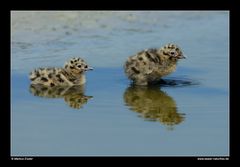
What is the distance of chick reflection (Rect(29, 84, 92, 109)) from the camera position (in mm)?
10680

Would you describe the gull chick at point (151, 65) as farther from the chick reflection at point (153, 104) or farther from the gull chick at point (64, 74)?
the gull chick at point (64, 74)

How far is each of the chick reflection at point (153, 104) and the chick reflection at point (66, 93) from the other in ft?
1.86

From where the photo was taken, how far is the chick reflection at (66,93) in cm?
1068

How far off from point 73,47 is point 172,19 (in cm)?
310

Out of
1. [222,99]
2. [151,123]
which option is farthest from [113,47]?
[151,123]

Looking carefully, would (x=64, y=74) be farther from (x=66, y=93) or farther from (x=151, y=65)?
(x=151, y=65)

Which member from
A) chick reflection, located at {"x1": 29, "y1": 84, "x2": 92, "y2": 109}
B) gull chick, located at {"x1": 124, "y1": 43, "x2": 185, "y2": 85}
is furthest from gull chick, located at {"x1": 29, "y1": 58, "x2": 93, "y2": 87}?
gull chick, located at {"x1": 124, "y1": 43, "x2": 185, "y2": 85}

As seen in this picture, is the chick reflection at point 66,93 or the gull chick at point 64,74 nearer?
the chick reflection at point 66,93

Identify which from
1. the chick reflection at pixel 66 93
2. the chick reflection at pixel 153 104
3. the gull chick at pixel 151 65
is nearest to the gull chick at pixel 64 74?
the chick reflection at pixel 66 93

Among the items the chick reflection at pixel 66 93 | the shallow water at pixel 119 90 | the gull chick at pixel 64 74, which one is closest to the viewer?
the shallow water at pixel 119 90

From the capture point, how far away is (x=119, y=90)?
442 inches

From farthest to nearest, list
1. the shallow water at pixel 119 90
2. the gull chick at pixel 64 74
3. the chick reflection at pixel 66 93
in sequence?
the gull chick at pixel 64 74
the chick reflection at pixel 66 93
the shallow water at pixel 119 90

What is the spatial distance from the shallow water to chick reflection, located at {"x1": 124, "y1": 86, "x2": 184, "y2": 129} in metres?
0.01

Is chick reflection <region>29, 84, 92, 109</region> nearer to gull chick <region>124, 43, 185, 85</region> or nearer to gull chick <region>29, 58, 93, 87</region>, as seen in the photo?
gull chick <region>29, 58, 93, 87</region>
